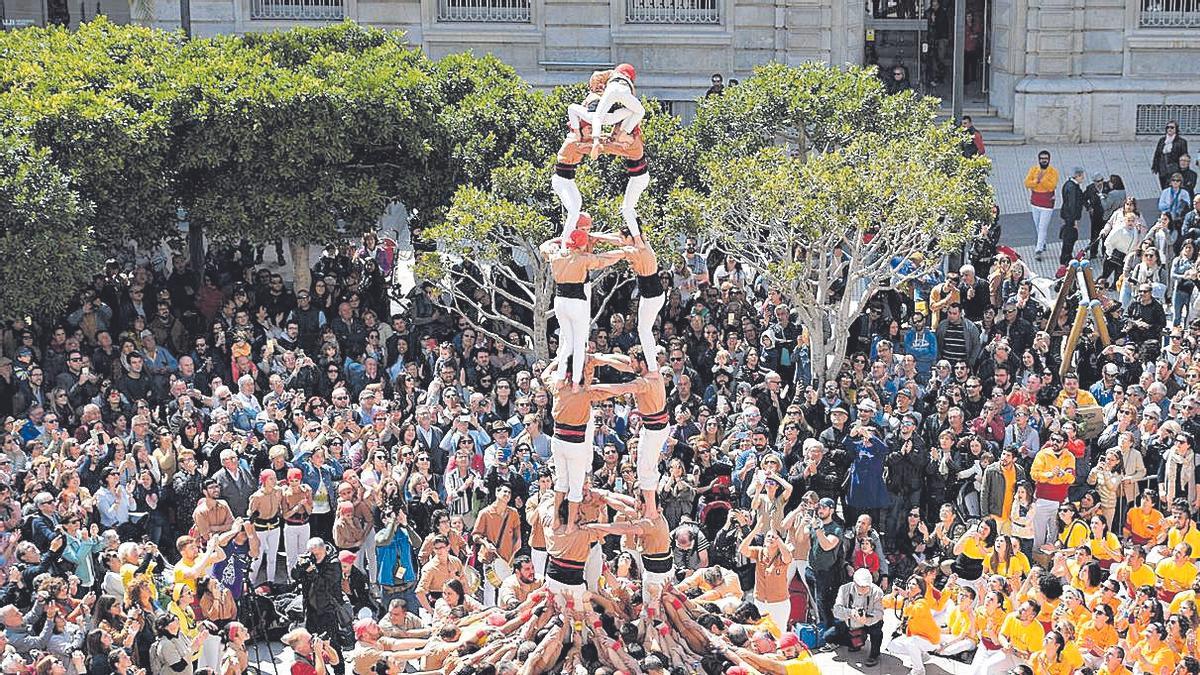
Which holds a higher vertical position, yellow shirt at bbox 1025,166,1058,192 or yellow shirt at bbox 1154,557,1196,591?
yellow shirt at bbox 1025,166,1058,192

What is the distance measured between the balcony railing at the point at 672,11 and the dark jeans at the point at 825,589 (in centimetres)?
1978

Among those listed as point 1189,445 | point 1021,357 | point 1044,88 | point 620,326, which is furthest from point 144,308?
point 1044,88

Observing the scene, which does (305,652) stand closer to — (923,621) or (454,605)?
(454,605)

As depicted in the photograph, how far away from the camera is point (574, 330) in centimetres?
1909

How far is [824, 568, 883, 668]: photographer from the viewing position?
22.5 meters

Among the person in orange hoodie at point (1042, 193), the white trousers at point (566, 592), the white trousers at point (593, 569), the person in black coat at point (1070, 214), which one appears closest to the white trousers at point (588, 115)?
the white trousers at point (593, 569)

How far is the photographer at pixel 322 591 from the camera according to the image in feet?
72.5

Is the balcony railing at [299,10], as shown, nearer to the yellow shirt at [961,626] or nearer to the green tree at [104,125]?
the green tree at [104,125]

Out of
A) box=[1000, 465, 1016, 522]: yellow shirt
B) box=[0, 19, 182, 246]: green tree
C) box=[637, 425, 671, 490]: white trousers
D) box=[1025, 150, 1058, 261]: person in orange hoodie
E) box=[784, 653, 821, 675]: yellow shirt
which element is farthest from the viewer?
box=[1025, 150, 1058, 261]: person in orange hoodie

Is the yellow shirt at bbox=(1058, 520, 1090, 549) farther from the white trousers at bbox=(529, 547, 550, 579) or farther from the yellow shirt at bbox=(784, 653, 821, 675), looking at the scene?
the white trousers at bbox=(529, 547, 550, 579)

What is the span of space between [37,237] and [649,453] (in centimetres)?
1169

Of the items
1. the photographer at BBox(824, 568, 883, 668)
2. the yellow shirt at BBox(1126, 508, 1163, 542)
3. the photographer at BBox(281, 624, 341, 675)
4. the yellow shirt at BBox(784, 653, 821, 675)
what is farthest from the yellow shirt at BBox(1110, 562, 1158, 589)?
the photographer at BBox(281, 624, 341, 675)

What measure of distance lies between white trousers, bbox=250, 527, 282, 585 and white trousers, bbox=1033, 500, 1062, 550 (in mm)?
8178

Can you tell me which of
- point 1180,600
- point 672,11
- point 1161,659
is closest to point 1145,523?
point 1180,600
